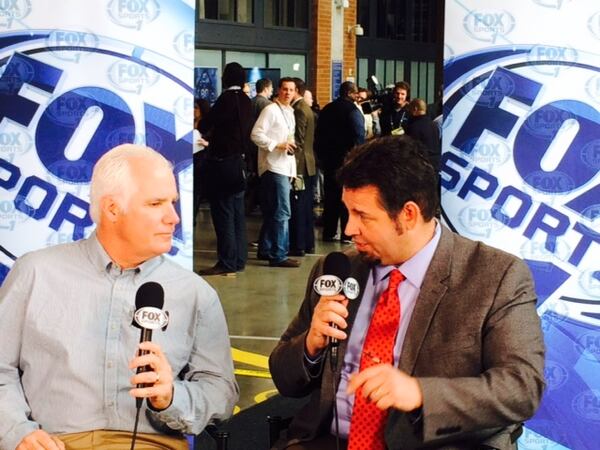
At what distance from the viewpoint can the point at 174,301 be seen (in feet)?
8.86

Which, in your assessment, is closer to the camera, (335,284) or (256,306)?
(335,284)

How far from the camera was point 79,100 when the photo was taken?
141 inches

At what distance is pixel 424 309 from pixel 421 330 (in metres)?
0.06


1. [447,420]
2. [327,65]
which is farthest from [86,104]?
[327,65]

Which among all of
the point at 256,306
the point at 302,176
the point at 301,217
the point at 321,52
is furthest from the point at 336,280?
the point at 321,52

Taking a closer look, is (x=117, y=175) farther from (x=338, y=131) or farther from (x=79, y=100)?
(x=338, y=131)

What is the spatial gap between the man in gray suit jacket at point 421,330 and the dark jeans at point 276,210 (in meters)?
5.77

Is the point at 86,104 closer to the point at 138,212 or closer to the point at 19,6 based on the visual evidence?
the point at 19,6

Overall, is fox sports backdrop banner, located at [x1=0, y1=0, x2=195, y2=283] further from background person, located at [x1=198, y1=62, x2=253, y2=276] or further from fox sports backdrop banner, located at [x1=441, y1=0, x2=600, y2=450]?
background person, located at [x1=198, y1=62, x2=253, y2=276]

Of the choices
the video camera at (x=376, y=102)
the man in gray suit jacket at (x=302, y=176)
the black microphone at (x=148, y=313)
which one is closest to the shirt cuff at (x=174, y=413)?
the black microphone at (x=148, y=313)

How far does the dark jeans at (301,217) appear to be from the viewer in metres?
9.10

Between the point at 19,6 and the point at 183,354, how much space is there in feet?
5.38

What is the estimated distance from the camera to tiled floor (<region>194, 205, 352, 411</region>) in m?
5.46

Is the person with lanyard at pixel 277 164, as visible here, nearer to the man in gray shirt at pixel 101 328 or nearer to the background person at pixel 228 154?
the background person at pixel 228 154
